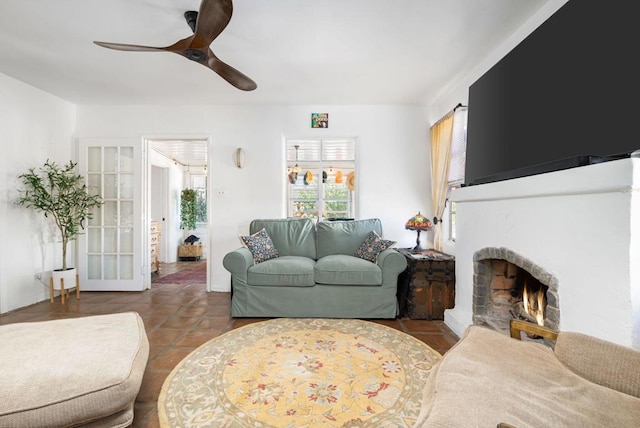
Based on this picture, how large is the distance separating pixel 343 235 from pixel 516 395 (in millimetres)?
2561

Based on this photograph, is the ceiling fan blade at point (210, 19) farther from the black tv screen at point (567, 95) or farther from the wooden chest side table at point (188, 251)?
the wooden chest side table at point (188, 251)

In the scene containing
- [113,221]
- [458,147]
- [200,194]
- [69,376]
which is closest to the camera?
[69,376]

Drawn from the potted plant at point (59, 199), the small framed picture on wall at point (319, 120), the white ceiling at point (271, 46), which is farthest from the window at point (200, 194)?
the small framed picture on wall at point (319, 120)

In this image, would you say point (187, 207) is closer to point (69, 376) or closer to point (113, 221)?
point (113, 221)

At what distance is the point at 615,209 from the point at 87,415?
2.29 meters

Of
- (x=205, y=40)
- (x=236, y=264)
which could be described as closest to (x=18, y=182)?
(x=236, y=264)

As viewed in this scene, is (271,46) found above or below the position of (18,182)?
above

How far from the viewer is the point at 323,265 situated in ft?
9.16

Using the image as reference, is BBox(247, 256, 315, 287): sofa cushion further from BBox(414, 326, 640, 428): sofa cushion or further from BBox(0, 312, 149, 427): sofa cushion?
BBox(414, 326, 640, 428): sofa cushion

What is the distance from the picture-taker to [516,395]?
87cm

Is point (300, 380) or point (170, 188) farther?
point (170, 188)

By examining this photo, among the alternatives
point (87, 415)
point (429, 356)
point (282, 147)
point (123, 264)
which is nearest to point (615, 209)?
point (429, 356)

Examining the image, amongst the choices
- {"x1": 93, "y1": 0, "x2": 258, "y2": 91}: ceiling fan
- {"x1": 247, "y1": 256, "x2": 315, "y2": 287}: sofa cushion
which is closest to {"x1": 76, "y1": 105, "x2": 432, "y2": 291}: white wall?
{"x1": 247, "y1": 256, "x2": 315, "y2": 287}: sofa cushion

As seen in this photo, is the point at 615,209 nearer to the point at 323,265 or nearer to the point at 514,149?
the point at 514,149
